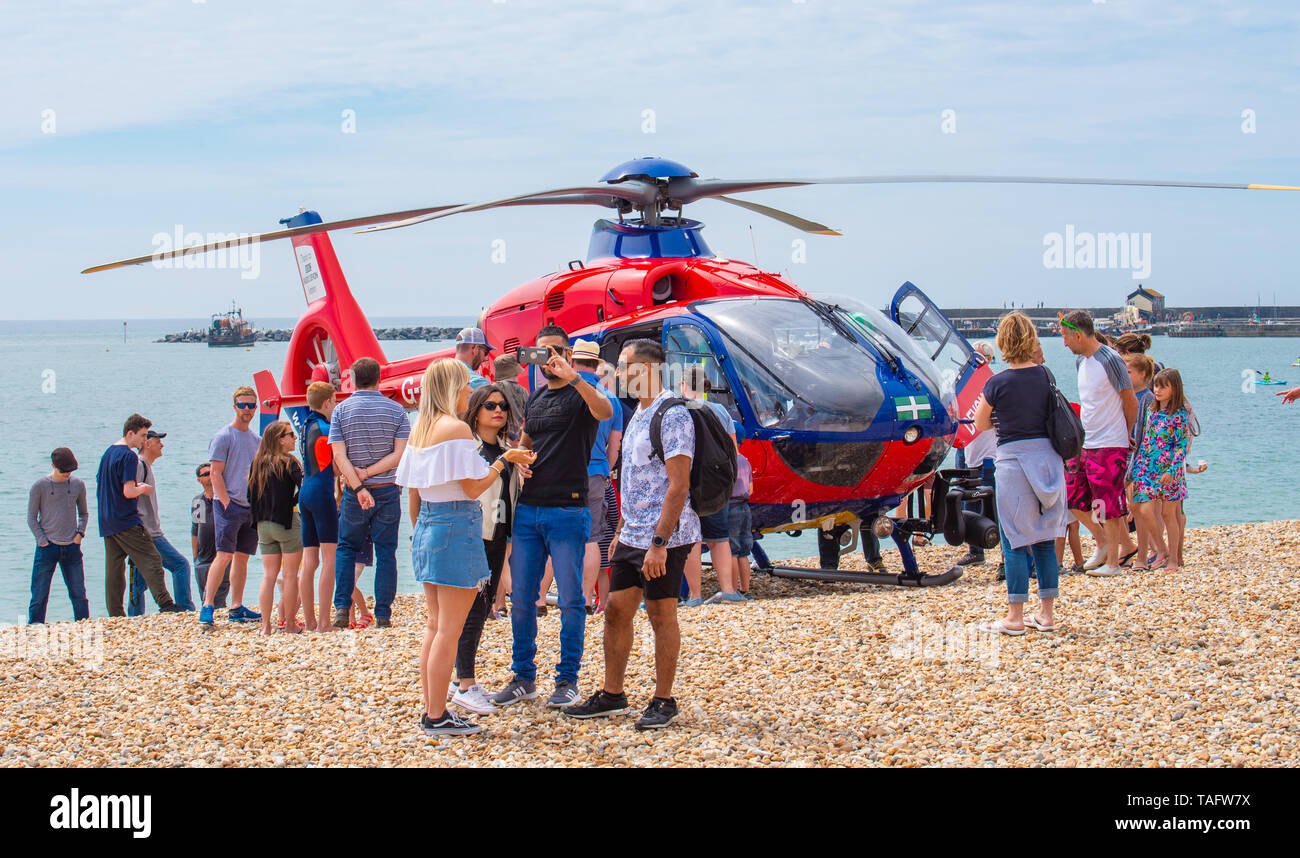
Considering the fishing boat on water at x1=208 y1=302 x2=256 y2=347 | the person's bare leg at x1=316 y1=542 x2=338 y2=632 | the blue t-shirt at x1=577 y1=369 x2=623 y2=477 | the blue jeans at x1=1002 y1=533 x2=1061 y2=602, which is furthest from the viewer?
the fishing boat on water at x1=208 y1=302 x2=256 y2=347

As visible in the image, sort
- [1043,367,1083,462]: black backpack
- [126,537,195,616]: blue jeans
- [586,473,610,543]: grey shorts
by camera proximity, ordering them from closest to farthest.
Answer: [1043,367,1083,462]: black backpack, [586,473,610,543]: grey shorts, [126,537,195,616]: blue jeans

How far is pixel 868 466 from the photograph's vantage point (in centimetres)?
755

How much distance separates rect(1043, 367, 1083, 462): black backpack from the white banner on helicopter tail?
890 centimetres

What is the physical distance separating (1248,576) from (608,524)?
417 centimetres

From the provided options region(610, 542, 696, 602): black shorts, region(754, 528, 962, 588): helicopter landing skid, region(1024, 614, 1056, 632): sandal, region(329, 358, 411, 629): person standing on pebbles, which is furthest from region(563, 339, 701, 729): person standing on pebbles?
region(754, 528, 962, 588): helicopter landing skid

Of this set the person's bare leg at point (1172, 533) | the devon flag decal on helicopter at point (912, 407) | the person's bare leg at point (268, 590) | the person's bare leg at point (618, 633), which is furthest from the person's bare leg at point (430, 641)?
the person's bare leg at point (1172, 533)

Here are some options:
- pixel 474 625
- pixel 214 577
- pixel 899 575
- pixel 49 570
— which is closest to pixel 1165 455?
pixel 899 575

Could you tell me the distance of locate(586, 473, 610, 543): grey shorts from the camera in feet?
20.7

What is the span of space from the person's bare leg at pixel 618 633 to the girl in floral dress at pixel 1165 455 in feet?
14.8

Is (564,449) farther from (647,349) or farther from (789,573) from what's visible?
(789,573)

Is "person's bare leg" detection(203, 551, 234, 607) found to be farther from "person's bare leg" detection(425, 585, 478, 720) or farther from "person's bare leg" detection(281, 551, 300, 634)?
"person's bare leg" detection(425, 585, 478, 720)

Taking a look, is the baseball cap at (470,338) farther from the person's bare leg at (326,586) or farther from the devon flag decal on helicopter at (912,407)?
the devon flag decal on helicopter at (912,407)

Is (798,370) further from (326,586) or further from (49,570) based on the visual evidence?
(49,570)

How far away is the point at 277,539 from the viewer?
276 inches
